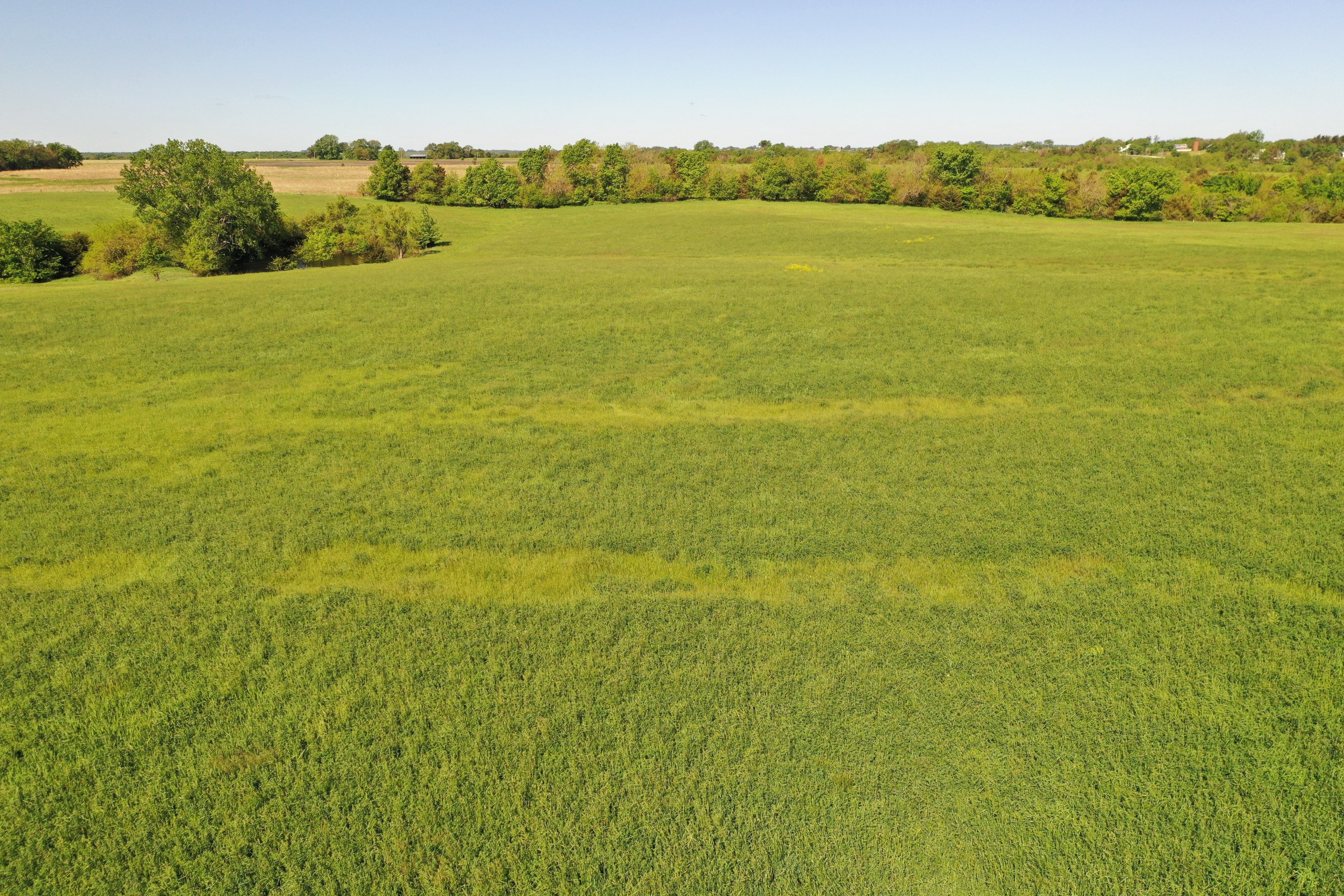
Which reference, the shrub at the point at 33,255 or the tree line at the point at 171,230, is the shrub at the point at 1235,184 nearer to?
the tree line at the point at 171,230

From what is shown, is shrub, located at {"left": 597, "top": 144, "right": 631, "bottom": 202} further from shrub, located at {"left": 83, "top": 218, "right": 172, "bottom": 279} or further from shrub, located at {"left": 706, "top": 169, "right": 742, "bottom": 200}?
shrub, located at {"left": 83, "top": 218, "right": 172, "bottom": 279}

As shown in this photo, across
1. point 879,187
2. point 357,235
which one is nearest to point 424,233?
point 357,235

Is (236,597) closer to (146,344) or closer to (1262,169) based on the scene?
(146,344)

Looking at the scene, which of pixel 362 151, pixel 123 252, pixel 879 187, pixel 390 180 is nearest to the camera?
pixel 123 252

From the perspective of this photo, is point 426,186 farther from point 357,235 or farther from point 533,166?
point 357,235

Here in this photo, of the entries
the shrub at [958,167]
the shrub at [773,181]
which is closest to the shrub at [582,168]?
the shrub at [773,181]

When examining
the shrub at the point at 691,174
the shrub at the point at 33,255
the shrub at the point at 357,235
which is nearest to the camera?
the shrub at the point at 33,255

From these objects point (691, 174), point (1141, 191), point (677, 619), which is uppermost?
point (691, 174)

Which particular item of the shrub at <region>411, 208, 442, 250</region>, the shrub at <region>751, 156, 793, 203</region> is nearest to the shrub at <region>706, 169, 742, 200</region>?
the shrub at <region>751, 156, 793, 203</region>
